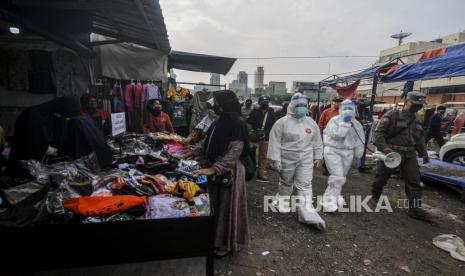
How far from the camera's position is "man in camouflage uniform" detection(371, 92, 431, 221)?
4148mm

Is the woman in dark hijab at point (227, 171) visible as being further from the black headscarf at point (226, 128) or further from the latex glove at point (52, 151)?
the latex glove at point (52, 151)

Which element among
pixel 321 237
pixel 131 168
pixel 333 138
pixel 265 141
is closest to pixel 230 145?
pixel 131 168

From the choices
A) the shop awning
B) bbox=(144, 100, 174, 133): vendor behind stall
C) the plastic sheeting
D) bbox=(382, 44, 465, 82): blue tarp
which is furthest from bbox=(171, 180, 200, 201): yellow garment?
bbox=(382, 44, 465, 82): blue tarp

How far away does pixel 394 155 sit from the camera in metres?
4.05

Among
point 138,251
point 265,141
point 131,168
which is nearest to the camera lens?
point 138,251

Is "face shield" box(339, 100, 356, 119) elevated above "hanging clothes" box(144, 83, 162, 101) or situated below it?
below

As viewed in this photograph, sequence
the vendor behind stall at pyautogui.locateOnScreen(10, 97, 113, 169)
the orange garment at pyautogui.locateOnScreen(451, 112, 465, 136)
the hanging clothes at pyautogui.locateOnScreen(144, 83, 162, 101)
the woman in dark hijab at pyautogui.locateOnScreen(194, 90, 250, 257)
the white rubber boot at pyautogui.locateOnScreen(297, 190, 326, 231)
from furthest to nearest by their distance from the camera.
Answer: the orange garment at pyautogui.locateOnScreen(451, 112, 465, 136) < the hanging clothes at pyautogui.locateOnScreen(144, 83, 162, 101) < the white rubber boot at pyautogui.locateOnScreen(297, 190, 326, 231) < the woman in dark hijab at pyautogui.locateOnScreen(194, 90, 250, 257) < the vendor behind stall at pyautogui.locateOnScreen(10, 97, 113, 169)

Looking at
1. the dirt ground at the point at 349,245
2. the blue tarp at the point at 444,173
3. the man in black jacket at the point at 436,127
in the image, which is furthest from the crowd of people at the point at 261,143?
the man in black jacket at the point at 436,127

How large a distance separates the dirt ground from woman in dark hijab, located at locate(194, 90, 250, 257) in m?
0.34

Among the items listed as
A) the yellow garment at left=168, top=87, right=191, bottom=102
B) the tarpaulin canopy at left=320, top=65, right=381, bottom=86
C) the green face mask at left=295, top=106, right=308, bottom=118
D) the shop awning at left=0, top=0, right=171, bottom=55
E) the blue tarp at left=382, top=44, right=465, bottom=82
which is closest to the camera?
the shop awning at left=0, top=0, right=171, bottom=55

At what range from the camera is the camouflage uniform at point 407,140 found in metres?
4.16

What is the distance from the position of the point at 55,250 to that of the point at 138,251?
1.76 feet

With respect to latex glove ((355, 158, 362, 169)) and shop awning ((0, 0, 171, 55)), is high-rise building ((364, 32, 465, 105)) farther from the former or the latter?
shop awning ((0, 0, 171, 55))

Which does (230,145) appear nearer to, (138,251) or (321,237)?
(138,251)
